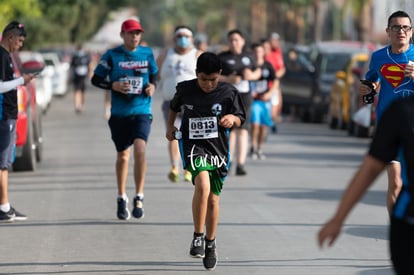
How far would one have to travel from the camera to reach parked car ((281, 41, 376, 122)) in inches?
1131

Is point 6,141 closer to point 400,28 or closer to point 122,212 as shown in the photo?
point 122,212

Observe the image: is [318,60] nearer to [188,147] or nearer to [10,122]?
[10,122]

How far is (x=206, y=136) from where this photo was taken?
922 centimetres

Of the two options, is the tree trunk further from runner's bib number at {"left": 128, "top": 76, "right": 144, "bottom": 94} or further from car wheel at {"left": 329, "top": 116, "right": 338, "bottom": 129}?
runner's bib number at {"left": 128, "top": 76, "right": 144, "bottom": 94}

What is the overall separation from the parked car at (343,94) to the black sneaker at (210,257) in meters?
15.7

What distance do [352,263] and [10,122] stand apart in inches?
154

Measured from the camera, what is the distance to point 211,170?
916cm

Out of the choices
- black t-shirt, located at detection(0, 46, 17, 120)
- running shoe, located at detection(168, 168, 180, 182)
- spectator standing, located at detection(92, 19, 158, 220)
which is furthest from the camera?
running shoe, located at detection(168, 168, 180, 182)

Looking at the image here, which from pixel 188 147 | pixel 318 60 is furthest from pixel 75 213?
pixel 318 60

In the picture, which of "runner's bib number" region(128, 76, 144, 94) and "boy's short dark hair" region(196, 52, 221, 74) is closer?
"boy's short dark hair" region(196, 52, 221, 74)

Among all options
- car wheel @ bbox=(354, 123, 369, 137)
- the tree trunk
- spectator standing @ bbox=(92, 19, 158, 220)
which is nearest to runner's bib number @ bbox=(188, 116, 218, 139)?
spectator standing @ bbox=(92, 19, 158, 220)

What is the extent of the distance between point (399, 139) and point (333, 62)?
23777 mm

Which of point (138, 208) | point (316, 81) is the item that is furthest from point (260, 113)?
point (316, 81)

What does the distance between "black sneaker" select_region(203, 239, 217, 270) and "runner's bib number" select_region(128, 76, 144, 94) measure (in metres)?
3.22
